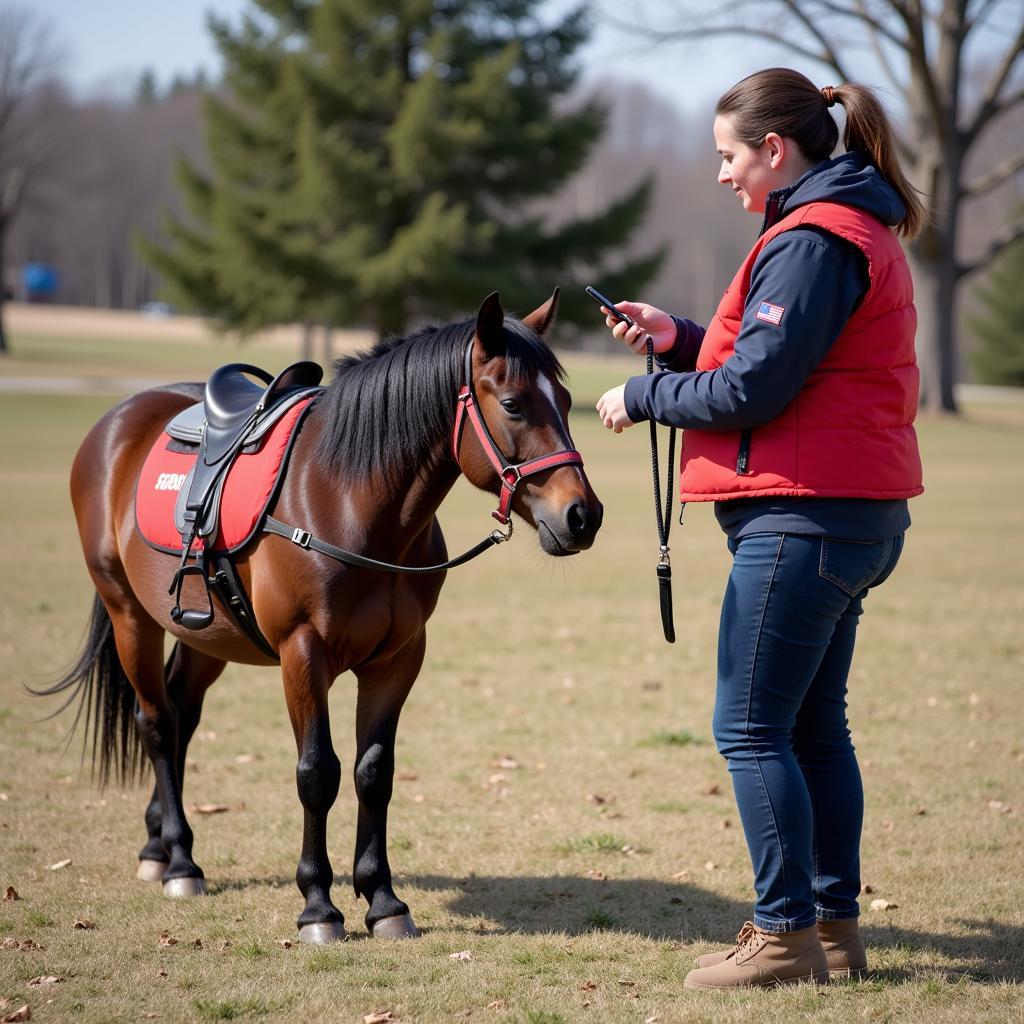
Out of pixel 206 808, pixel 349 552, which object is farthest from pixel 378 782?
pixel 206 808

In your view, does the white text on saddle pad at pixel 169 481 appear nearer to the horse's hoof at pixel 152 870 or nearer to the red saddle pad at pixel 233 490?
the red saddle pad at pixel 233 490

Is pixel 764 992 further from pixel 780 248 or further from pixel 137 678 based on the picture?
pixel 137 678

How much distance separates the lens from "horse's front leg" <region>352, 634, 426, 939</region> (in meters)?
4.45

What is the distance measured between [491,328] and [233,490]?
128cm

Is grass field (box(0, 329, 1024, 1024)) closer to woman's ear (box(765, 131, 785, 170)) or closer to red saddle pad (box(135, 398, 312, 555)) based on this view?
red saddle pad (box(135, 398, 312, 555))

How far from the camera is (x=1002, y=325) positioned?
164 ft

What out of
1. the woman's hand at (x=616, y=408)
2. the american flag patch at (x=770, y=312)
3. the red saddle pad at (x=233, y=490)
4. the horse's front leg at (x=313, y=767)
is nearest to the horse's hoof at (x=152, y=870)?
the horse's front leg at (x=313, y=767)

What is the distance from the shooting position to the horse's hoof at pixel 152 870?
5.09 meters

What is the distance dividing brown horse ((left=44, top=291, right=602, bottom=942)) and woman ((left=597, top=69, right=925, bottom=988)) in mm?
359

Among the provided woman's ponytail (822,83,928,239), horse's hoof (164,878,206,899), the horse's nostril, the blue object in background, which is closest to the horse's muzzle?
the horse's nostril

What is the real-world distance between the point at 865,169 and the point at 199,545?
2700 mm

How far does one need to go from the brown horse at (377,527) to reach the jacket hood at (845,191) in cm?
78

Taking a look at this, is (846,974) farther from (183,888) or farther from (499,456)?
(183,888)

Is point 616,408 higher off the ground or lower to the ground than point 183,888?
higher
